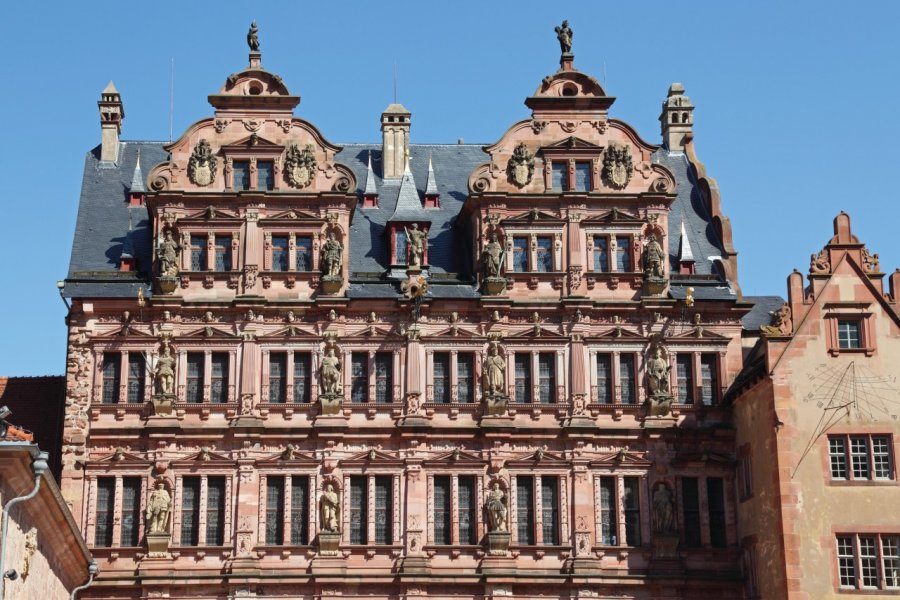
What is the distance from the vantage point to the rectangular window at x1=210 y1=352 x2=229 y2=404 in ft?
177

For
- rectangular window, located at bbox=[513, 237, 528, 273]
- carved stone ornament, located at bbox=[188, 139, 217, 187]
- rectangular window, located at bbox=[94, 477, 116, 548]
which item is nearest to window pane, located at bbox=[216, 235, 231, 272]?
carved stone ornament, located at bbox=[188, 139, 217, 187]

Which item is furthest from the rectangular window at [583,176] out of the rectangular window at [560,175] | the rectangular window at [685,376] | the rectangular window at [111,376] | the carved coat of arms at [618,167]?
the rectangular window at [111,376]

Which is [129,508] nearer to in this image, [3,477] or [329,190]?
[329,190]

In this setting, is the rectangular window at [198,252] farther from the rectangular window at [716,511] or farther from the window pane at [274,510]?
the rectangular window at [716,511]

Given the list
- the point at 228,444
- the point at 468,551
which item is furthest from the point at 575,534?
the point at 228,444

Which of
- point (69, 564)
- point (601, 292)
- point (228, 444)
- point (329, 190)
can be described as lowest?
point (69, 564)

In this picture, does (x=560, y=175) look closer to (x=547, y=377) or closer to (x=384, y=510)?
(x=547, y=377)

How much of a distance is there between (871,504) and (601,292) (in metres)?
12.9

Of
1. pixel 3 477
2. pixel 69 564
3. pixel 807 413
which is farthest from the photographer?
pixel 807 413

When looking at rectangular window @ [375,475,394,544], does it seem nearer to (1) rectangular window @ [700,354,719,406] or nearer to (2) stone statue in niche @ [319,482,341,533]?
(2) stone statue in niche @ [319,482,341,533]

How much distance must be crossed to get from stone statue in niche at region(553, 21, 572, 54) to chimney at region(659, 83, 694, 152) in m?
7.10

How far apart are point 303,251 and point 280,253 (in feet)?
2.90

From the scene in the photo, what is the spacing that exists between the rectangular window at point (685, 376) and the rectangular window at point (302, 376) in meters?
14.0

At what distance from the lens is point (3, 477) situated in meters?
32.2
